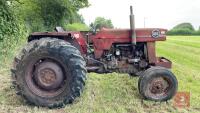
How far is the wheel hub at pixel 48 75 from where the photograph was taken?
24.0ft

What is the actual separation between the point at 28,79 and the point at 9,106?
566mm

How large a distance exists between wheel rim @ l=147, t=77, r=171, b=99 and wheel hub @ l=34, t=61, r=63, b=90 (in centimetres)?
168

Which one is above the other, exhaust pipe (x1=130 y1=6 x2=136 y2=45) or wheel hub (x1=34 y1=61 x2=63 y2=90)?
exhaust pipe (x1=130 y1=6 x2=136 y2=45)

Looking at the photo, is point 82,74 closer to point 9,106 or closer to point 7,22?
point 9,106

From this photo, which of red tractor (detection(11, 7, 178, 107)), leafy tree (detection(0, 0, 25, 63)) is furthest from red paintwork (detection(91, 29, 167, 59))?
leafy tree (detection(0, 0, 25, 63))

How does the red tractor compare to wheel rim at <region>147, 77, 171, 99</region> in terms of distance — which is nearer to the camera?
the red tractor

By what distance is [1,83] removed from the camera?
29.2ft

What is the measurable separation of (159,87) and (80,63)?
1590mm

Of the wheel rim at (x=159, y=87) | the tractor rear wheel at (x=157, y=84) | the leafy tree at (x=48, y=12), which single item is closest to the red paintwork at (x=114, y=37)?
the tractor rear wheel at (x=157, y=84)

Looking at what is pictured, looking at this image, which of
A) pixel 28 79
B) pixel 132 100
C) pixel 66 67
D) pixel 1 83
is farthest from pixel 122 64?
pixel 1 83

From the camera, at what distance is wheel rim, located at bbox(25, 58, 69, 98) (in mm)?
7293

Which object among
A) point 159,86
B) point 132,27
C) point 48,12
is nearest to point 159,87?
point 159,86

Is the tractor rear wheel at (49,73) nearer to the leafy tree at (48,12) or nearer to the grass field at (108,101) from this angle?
the grass field at (108,101)

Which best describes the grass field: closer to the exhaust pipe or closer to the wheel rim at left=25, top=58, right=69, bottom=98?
the wheel rim at left=25, top=58, right=69, bottom=98
